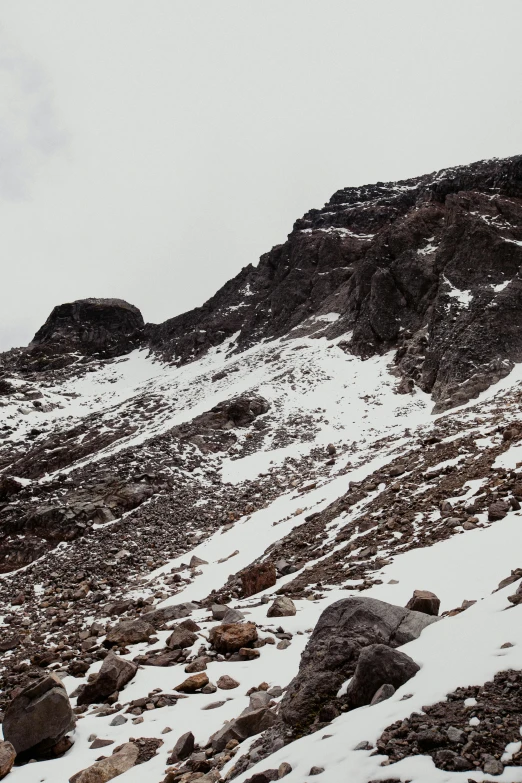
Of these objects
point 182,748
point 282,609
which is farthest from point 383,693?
point 282,609

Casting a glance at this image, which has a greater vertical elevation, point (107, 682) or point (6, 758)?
point (6, 758)

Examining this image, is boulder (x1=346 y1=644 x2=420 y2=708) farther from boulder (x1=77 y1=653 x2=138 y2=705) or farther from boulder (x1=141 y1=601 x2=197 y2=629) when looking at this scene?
boulder (x1=141 y1=601 x2=197 y2=629)

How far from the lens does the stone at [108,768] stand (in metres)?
5.23

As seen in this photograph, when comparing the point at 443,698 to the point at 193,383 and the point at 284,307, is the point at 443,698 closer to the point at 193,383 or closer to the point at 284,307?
the point at 193,383

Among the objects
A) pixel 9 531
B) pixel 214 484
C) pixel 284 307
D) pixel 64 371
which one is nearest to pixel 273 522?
pixel 214 484

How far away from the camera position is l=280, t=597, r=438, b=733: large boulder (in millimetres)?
5020

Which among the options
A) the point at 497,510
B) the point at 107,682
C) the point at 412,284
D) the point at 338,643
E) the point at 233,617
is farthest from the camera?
the point at 412,284

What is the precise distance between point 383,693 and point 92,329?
→ 373 ft

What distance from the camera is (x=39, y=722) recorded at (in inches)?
243

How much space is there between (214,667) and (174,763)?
248 centimetres

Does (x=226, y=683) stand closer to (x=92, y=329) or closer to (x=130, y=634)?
(x=130, y=634)

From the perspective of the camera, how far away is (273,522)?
18781 mm

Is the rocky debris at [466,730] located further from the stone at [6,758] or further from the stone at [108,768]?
the stone at [6,758]

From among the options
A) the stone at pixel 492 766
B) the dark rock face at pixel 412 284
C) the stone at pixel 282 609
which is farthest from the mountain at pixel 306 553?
the dark rock face at pixel 412 284
